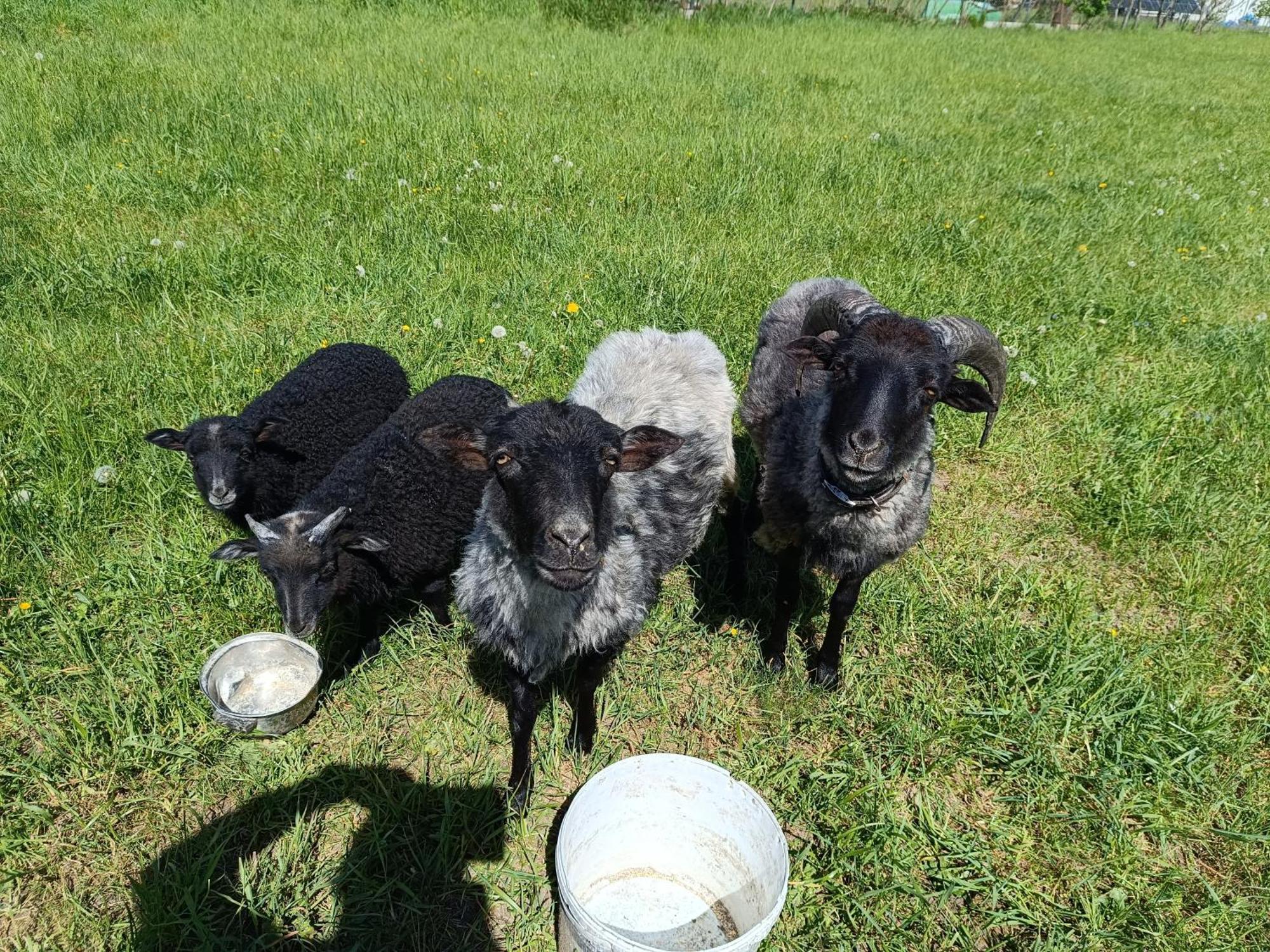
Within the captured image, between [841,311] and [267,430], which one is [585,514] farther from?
[267,430]

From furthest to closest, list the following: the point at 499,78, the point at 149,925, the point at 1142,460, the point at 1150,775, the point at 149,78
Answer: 1. the point at 499,78
2. the point at 149,78
3. the point at 1142,460
4. the point at 1150,775
5. the point at 149,925

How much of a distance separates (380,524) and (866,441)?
101 inches

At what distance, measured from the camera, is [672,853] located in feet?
9.76

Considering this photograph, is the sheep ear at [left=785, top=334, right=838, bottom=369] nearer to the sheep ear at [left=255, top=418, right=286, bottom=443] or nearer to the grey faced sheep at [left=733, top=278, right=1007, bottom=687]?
the grey faced sheep at [left=733, top=278, right=1007, bottom=687]

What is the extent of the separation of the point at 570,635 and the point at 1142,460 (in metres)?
4.26

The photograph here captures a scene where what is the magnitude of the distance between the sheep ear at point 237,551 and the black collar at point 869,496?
268cm

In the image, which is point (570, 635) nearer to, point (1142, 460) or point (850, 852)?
point (850, 852)

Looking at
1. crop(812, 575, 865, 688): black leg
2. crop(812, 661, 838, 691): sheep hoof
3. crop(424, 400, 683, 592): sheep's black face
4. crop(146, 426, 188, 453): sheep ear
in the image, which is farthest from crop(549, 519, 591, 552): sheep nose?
crop(146, 426, 188, 453): sheep ear

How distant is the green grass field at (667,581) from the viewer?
287cm

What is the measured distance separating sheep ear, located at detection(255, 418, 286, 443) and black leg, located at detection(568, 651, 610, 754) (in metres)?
2.32

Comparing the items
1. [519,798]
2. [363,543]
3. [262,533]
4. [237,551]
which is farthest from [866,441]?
[237,551]

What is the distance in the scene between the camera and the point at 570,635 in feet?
9.84

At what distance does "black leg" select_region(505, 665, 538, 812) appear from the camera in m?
3.09

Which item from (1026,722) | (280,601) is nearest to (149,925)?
(280,601)
